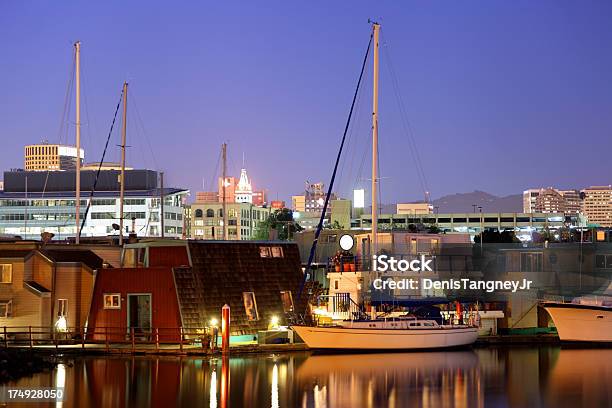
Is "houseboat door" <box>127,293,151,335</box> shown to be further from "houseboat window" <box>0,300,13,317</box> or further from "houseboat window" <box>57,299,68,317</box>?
"houseboat window" <box>0,300,13,317</box>

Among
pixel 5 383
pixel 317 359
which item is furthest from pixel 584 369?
pixel 5 383

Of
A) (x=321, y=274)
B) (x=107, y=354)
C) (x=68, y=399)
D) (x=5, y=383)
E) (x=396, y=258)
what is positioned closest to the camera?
(x=68, y=399)

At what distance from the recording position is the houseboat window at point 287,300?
5344 cm

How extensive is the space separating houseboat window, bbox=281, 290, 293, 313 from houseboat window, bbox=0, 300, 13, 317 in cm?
1357

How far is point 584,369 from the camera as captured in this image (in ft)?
150

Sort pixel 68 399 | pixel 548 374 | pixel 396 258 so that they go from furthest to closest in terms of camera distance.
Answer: pixel 396 258 < pixel 548 374 < pixel 68 399

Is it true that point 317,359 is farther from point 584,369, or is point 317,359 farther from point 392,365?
point 584,369

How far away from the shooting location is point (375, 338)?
51094mm

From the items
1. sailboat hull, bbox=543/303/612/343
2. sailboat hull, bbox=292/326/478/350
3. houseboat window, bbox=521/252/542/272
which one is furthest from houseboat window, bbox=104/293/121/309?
houseboat window, bbox=521/252/542/272

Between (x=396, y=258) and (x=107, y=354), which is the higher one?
(x=396, y=258)

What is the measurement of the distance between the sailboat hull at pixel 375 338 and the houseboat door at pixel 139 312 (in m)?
7.06

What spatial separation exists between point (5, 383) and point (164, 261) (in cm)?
1452

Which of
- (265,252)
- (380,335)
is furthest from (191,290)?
(380,335)

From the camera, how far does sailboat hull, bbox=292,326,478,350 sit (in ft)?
165
